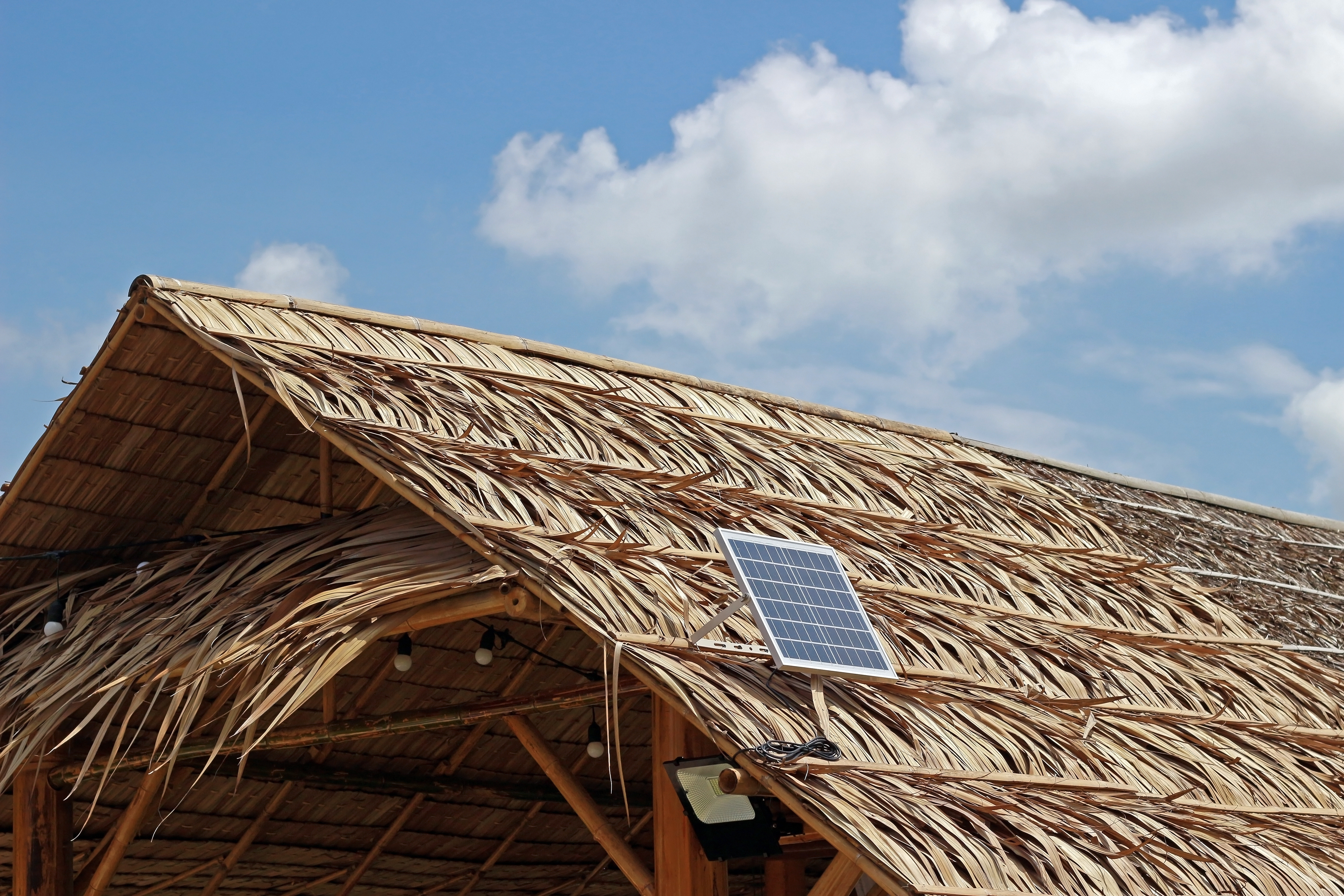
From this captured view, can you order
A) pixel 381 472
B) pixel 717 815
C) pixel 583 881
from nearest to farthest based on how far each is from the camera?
pixel 381 472, pixel 717 815, pixel 583 881

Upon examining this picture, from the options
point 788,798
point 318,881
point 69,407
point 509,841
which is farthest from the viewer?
point 509,841

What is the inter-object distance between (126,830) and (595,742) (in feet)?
5.32

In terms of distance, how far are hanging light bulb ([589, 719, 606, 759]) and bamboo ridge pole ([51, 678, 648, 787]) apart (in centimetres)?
50

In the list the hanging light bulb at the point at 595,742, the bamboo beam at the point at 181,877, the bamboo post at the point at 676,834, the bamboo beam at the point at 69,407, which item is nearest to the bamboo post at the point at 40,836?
the bamboo beam at the point at 181,877

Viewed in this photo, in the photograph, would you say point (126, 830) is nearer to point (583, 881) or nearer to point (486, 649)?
point (486, 649)

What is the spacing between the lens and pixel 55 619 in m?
4.60

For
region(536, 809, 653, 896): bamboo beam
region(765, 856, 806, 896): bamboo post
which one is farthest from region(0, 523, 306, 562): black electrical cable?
region(536, 809, 653, 896): bamboo beam

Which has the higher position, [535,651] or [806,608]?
[806,608]

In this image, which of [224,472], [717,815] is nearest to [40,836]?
[224,472]

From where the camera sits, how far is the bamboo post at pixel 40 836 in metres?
4.94

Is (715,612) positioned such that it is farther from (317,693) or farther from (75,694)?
(317,693)

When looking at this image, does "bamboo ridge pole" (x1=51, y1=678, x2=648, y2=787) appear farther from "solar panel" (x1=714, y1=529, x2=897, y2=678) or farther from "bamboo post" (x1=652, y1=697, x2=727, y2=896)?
"solar panel" (x1=714, y1=529, x2=897, y2=678)

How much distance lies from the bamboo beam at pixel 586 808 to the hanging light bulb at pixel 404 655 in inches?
14.3

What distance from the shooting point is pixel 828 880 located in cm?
342
